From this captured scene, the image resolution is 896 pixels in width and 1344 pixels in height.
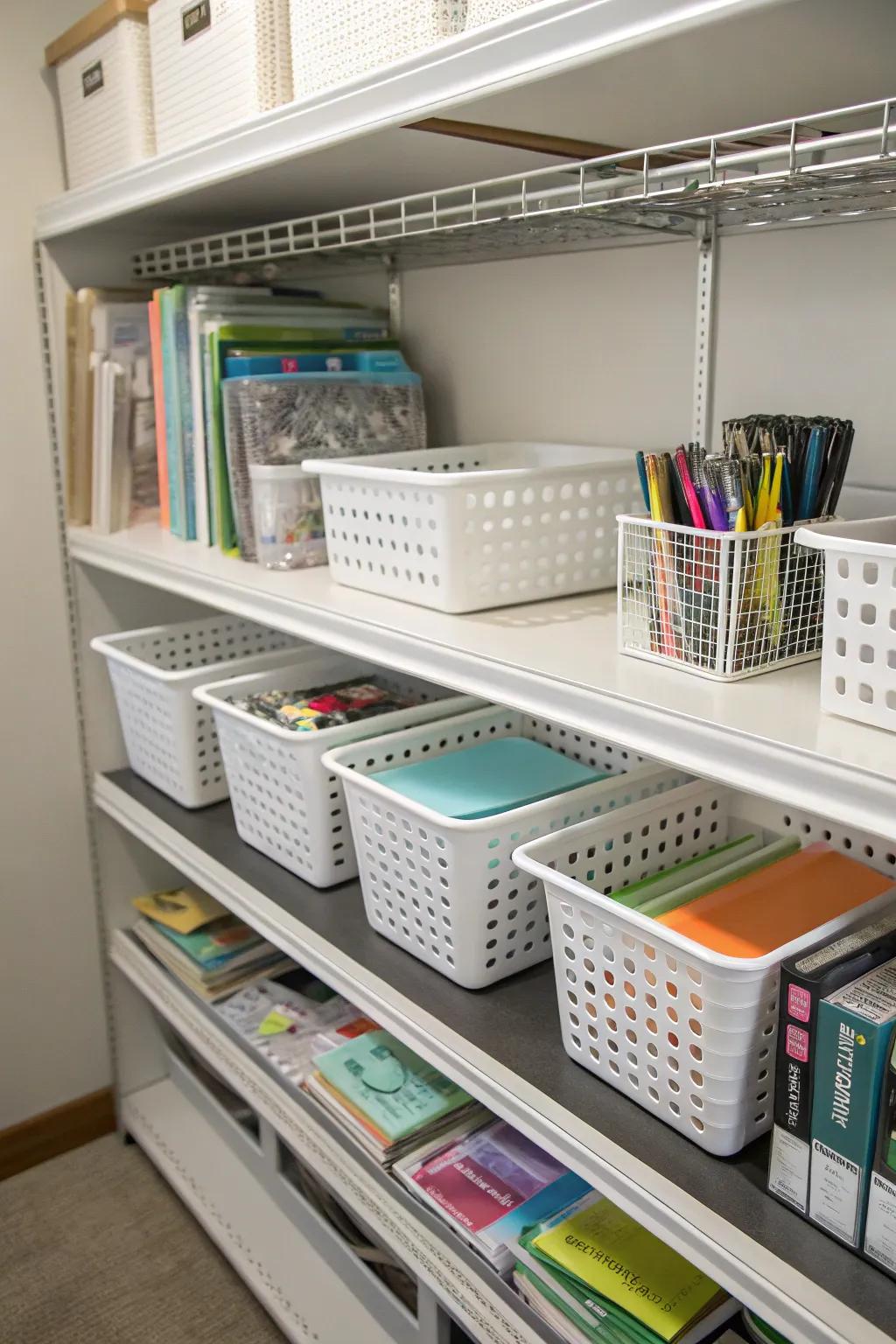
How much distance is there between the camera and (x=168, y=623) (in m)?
1.95

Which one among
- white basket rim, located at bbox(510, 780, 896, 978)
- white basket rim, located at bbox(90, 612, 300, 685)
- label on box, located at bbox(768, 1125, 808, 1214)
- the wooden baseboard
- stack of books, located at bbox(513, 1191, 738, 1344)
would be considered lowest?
the wooden baseboard

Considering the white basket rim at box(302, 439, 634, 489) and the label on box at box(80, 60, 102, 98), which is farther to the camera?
the label on box at box(80, 60, 102, 98)

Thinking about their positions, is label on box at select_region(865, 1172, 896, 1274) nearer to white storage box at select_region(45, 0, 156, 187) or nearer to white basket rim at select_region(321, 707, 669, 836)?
white basket rim at select_region(321, 707, 669, 836)

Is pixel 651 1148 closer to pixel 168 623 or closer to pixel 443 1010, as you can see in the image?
pixel 443 1010

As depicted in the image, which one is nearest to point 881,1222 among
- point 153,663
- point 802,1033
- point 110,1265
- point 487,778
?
point 802,1033

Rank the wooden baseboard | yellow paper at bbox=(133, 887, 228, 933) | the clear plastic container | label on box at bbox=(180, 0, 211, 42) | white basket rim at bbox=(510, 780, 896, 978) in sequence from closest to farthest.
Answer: white basket rim at bbox=(510, 780, 896, 978)
label on box at bbox=(180, 0, 211, 42)
the clear plastic container
yellow paper at bbox=(133, 887, 228, 933)
the wooden baseboard

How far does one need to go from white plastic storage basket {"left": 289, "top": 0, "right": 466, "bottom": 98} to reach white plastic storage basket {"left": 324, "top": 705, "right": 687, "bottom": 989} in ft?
2.29

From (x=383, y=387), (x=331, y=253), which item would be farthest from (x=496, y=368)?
(x=331, y=253)

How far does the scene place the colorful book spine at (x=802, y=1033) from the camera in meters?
0.78

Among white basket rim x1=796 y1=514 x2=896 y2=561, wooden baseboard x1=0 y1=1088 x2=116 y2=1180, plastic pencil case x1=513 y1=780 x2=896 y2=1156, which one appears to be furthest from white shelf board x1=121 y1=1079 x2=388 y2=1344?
white basket rim x1=796 y1=514 x2=896 y2=561

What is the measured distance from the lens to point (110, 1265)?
1.83m

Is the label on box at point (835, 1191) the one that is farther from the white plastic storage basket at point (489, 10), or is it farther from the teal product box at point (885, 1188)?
the white plastic storage basket at point (489, 10)

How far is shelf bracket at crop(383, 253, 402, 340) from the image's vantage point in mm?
1716

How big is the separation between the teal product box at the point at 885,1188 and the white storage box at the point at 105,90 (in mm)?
1385
